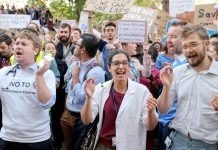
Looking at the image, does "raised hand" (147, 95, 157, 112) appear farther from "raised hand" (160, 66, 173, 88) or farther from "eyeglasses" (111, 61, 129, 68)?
"eyeglasses" (111, 61, 129, 68)

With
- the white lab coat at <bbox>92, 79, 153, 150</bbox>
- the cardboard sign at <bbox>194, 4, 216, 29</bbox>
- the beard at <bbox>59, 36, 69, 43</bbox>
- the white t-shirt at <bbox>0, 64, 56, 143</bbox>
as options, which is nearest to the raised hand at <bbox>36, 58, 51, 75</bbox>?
the white t-shirt at <bbox>0, 64, 56, 143</bbox>

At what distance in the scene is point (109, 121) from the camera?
3.50 m

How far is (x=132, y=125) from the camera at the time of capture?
340cm

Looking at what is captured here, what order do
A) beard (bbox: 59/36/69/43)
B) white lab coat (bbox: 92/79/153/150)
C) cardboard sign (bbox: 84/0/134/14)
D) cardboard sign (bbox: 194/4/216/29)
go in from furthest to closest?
cardboard sign (bbox: 84/0/134/14) < beard (bbox: 59/36/69/43) < cardboard sign (bbox: 194/4/216/29) < white lab coat (bbox: 92/79/153/150)

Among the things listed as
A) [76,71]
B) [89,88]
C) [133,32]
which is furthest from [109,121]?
[133,32]

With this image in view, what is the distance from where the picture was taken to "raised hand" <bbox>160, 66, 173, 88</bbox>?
309 cm

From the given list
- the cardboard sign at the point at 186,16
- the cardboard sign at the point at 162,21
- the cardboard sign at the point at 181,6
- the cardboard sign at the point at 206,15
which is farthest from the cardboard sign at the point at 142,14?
the cardboard sign at the point at 206,15

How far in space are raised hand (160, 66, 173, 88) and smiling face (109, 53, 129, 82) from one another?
54 centimetres

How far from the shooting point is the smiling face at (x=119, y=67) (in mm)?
3557

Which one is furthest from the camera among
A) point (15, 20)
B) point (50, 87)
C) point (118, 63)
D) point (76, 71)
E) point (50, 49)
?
point (15, 20)

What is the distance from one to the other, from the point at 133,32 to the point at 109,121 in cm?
185

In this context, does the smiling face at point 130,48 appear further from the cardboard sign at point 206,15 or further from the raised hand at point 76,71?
the cardboard sign at point 206,15

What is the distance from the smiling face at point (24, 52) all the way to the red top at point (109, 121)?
0.84 m

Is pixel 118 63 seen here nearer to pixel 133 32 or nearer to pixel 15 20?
pixel 133 32
